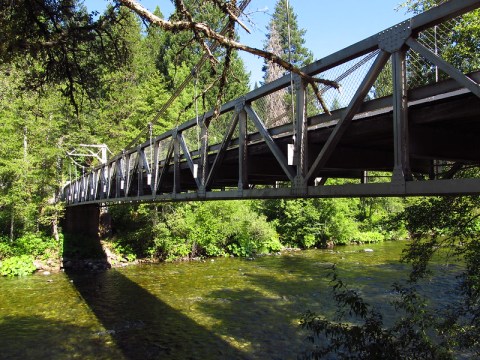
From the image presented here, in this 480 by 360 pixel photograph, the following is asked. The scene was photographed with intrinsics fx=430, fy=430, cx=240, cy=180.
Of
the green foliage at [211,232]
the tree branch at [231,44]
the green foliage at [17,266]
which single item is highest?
the tree branch at [231,44]

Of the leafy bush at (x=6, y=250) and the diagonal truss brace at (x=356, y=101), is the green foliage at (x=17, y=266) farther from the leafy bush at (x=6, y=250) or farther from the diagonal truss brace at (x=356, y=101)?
the diagonal truss brace at (x=356, y=101)

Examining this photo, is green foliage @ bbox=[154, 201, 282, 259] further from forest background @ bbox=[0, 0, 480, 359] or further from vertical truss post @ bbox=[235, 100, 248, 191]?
vertical truss post @ bbox=[235, 100, 248, 191]

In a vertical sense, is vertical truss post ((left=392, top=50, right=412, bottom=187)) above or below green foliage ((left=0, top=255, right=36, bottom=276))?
above

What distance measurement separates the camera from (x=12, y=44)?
5.38 meters

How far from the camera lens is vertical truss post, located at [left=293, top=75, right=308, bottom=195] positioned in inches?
178

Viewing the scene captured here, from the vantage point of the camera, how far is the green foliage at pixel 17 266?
16.3 meters

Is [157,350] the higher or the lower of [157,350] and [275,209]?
the lower

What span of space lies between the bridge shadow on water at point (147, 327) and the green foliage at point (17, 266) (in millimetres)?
3438

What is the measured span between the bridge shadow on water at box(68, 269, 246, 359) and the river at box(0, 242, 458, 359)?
0.02 meters

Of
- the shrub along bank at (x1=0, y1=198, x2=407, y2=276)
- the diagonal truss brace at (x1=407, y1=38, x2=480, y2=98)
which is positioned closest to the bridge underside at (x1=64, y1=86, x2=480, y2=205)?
the diagonal truss brace at (x1=407, y1=38, x2=480, y2=98)

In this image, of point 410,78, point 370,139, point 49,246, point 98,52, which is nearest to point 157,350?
point 98,52

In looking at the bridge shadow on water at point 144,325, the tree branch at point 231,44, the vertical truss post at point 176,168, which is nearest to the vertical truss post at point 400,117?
the tree branch at point 231,44

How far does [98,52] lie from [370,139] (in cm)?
483

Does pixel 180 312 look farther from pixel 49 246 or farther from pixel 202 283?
pixel 49 246
